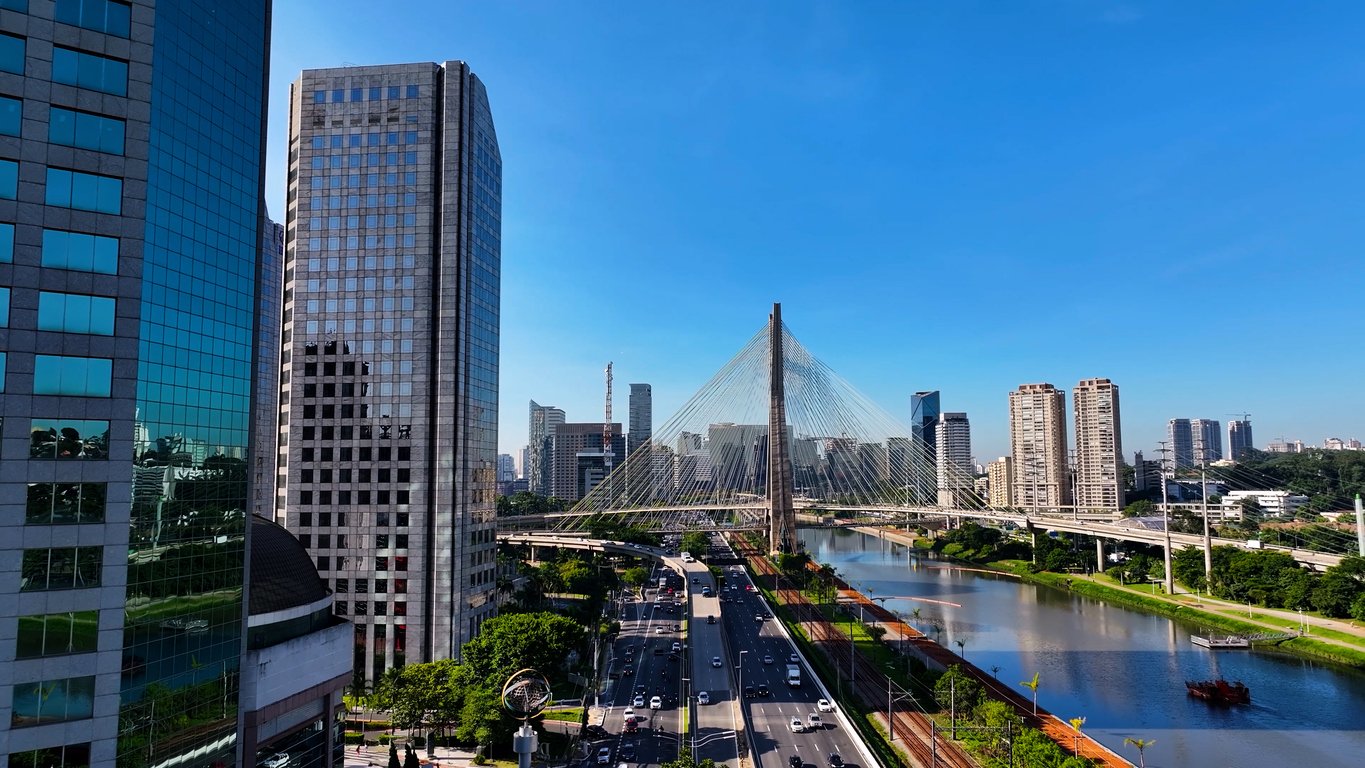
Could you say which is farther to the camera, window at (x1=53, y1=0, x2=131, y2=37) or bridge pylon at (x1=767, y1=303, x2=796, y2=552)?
bridge pylon at (x1=767, y1=303, x2=796, y2=552)

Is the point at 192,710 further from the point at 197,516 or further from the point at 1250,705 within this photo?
the point at 1250,705

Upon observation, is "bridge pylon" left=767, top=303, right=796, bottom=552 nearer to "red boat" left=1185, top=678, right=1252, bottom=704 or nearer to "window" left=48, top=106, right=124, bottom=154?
"red boat" left=1185, top=678, right=1252, bottom=704

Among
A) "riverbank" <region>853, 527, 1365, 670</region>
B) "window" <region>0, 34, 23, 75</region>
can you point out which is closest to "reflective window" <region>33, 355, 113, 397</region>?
"window" <region>0, 34, 23, 75</region>

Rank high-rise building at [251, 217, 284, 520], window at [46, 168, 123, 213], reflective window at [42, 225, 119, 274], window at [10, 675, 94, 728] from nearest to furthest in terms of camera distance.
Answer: window at [10, 675, 94, 728] → reflective window at [42, 225, 119, 274] → window at [46, 168, 123, 213] → high-rise building at [251, 217, 284, 520]

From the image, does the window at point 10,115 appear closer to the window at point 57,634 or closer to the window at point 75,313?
the window at point 75,313

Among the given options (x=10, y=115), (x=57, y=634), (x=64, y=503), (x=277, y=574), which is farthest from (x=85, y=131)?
(x=277, y=574)

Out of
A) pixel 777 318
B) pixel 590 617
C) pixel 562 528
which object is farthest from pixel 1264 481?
pixel 590 617

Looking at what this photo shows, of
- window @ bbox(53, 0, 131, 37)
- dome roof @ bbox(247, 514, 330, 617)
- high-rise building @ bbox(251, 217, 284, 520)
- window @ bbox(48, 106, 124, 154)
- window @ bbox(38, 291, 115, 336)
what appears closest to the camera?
window @ bbox(38, 291, 115, 336)
